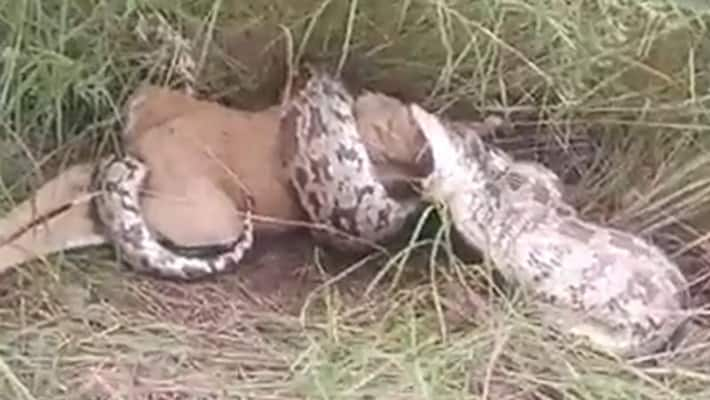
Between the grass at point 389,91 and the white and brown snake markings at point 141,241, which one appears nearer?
the grass at point 389,91

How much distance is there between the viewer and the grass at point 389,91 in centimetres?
127

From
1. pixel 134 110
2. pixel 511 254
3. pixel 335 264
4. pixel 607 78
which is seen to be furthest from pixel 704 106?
pixel 134 110

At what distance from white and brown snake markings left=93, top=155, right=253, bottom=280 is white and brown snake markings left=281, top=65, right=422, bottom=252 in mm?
56

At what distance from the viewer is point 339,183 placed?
1.39 meters

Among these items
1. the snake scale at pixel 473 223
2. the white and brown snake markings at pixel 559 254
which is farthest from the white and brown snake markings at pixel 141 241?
the white and brown snake markings at pixel 559 254

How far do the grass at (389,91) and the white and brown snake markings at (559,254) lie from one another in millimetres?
26

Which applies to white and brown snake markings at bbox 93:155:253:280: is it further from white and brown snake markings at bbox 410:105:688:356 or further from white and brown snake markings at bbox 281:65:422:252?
white and brown snake markings at bbox 410:105:688:356

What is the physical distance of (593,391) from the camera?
49.6 inches

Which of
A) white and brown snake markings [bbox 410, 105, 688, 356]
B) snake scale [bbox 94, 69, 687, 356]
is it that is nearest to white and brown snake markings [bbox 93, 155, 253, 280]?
snake scale [bbox 94, 69, 687, 356]

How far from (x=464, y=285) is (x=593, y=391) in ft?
0.48

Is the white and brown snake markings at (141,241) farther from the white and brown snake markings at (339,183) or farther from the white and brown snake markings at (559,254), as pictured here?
the white and brown snake markings at (559,254)

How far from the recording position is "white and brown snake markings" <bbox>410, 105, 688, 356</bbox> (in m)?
1.33

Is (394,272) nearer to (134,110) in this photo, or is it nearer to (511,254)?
(511,254)

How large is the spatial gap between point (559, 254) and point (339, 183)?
178 mm
